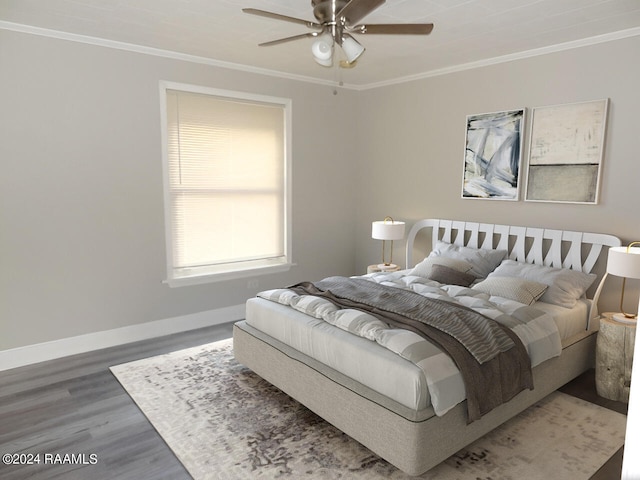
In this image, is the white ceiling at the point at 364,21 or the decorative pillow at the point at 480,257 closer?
the white ceiling at the point at 364,21

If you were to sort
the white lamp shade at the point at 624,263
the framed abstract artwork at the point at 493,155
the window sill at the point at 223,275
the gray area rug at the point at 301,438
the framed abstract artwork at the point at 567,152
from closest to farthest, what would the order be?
the gray area rug at the point at 301,438 → the white lamp shade at the point at 624,263 → the framed abstract artwork at the point at 567,152 → the framed abstract artwork at the point at 493,155 → the window sill at the point at 223,275

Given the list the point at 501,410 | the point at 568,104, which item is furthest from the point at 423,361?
the point at 568,104

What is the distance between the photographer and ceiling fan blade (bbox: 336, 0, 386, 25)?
211cm

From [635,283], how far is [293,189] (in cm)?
345

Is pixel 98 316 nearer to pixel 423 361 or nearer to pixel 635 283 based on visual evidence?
pixel 423 361

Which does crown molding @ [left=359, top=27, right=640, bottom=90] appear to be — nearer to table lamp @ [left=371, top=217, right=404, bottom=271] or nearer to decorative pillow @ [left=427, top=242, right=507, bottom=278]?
table lamp @ [left=371, top=217, right=404, bottom=271]

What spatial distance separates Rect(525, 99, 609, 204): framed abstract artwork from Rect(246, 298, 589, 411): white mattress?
1.00 m

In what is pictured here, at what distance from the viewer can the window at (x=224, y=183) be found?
436 centimetres

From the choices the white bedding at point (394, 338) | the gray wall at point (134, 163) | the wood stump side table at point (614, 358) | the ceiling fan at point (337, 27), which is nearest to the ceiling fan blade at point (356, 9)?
the ceiling fan at point (337, 27)

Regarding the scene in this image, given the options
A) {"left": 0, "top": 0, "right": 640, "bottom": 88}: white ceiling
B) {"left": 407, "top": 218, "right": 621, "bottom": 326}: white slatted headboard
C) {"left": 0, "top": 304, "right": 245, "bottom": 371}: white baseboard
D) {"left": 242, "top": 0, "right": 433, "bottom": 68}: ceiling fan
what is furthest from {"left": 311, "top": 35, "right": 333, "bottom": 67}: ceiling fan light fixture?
{"left": 0, "top": 304, "right": 245, "bottom": 371}: white baseboard

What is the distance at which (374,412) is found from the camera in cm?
236

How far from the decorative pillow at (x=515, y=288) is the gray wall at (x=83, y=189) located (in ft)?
9.02

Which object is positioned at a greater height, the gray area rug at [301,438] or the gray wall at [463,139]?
the gray wall at [463,139]

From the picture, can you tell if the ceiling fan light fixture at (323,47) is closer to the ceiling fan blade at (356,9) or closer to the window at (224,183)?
the ceiling fan blade at (356,9)
